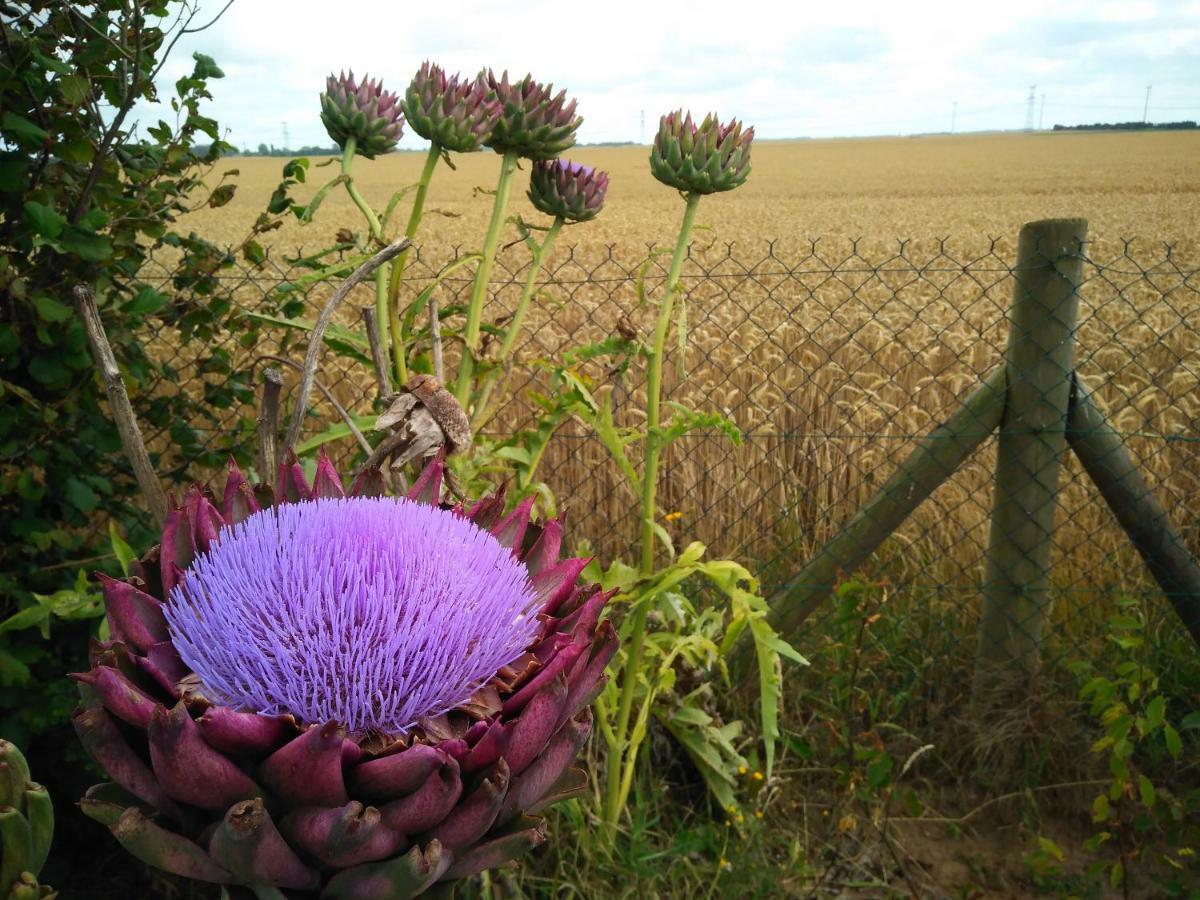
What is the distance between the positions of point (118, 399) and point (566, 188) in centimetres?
103

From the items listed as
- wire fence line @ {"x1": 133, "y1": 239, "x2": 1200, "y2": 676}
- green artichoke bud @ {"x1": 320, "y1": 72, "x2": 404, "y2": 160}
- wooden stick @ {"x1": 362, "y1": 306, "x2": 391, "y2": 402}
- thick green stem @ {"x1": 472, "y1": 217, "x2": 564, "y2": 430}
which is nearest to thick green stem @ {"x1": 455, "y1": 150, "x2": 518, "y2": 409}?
thick green stem @ {"x1": 472, "y1": 217, "x2": 564, "y2": 430}

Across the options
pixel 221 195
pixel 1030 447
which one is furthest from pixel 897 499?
pixel 221 195

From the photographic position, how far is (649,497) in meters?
1.99

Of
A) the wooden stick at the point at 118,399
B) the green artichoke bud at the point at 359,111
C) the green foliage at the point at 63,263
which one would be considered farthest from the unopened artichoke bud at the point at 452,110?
the wooden stick at the point at 118,399

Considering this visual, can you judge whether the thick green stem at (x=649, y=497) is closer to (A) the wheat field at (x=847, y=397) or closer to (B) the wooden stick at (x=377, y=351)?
(A) the wheat field at (x=847, y=397)

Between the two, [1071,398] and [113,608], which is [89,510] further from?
[1071,398]

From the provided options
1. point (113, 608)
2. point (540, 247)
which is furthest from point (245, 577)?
point (540, 247)

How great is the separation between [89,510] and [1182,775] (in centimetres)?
263

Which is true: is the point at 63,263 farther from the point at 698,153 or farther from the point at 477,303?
the point at 698,153

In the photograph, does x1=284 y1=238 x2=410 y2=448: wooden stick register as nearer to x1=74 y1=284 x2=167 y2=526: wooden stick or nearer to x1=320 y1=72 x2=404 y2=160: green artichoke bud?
x1=74 y1=284 x2=167 y2=526: wooden stick

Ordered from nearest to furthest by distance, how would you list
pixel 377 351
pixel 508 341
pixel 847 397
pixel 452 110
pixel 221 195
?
pixel 377 351
pixel 452 110
pixel 508 341
pixel 221 195
pixel 847 397

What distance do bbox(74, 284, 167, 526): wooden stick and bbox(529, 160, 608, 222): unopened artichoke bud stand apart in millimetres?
992

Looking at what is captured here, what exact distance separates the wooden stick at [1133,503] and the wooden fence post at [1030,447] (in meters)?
0.06

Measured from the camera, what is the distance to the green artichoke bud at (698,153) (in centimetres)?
182
